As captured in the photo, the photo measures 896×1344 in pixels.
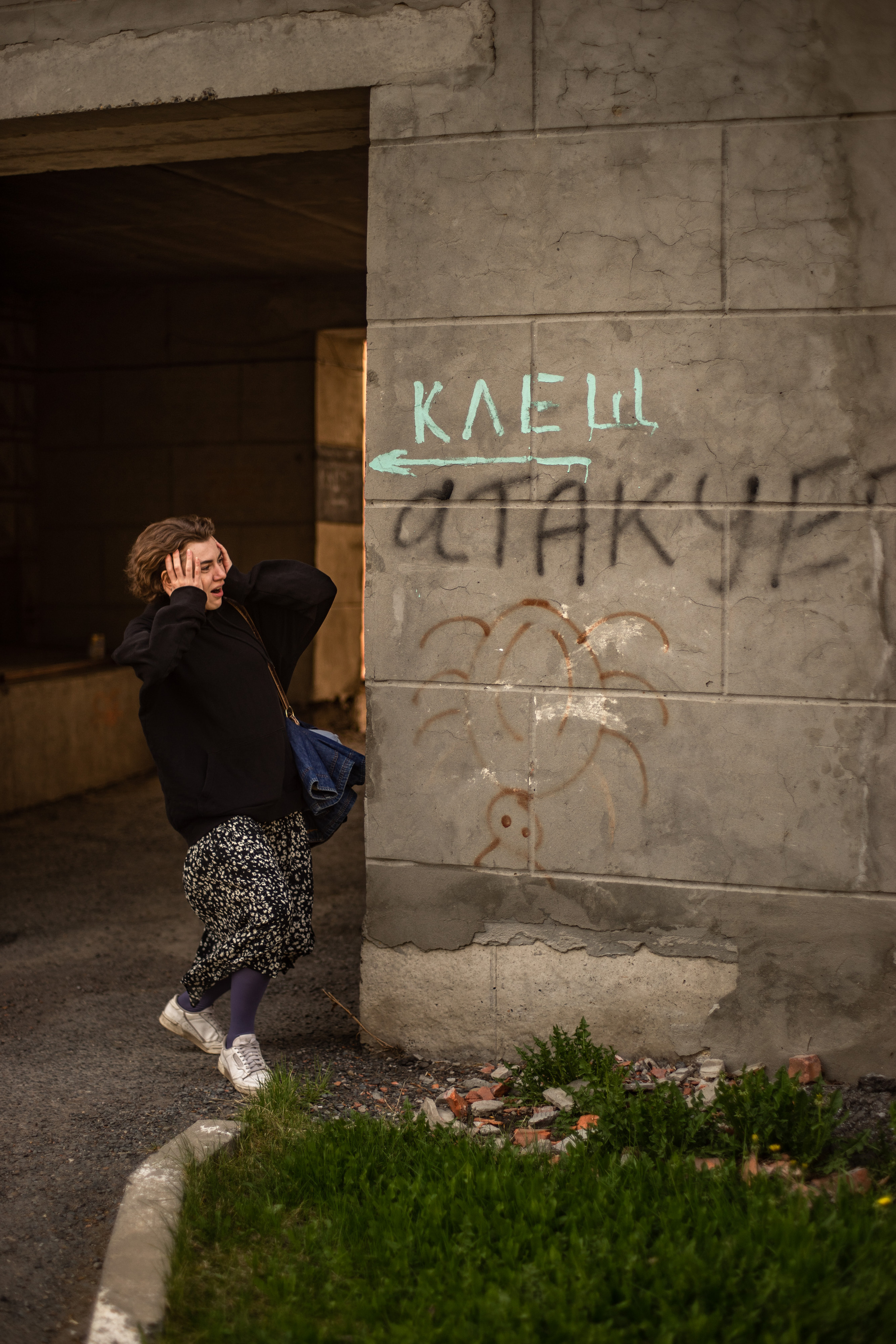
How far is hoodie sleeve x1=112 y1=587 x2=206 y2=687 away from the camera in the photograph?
3410 mm

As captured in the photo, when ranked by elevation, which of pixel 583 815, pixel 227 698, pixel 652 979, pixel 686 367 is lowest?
pixel 652 979

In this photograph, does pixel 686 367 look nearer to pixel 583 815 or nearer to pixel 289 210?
pixel 583 815

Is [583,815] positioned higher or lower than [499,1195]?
higher

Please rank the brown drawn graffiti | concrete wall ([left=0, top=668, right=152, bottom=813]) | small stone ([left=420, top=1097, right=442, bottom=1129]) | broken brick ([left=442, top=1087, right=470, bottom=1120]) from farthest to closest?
concrete wall ([left=0, top=668, right=152, bottom=813]) < the brown drawn graffiti < broken brick ([left=442, top=1087, right=470, bottom=1120]) < small stone ([left=420, top=1097, right=442, bottom=1129])

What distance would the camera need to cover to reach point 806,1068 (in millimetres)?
3523

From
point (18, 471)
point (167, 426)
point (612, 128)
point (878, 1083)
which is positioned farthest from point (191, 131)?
point (18, 471)

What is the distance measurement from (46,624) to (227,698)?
28.0 feet

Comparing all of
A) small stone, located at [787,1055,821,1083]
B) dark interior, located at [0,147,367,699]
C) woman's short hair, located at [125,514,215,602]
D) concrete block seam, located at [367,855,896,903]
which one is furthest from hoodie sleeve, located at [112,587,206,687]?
dark interior, located at [0,147,367,699]

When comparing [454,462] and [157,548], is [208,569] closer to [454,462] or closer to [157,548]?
[157,548]

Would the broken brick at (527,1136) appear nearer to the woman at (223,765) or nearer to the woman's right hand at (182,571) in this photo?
the woman at (223,765)

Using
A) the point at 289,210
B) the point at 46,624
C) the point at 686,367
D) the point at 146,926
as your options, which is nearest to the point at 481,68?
the point at 686,367

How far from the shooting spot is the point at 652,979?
3.67m

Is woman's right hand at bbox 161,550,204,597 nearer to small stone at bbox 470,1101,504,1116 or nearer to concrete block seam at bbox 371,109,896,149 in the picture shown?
concrete block seam at bbox 371,109,896,149

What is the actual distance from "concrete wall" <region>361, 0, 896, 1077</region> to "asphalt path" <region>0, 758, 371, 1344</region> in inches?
30.5
